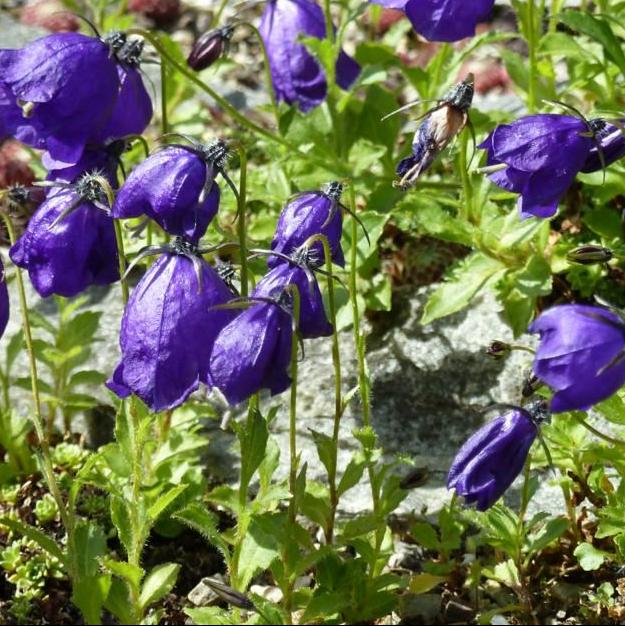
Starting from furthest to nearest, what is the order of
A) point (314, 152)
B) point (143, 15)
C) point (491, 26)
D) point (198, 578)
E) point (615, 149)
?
point (143, 15), point (491, 26), point (314, 152), point (198, 578), point (615, 149)

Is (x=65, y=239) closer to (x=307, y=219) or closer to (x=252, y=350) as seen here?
(x=307, y=219)

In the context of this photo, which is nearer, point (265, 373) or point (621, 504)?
point (265, 373)

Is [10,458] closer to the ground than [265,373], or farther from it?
closer to the ground

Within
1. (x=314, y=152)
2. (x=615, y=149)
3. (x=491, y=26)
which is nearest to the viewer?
(x=615, y=149)

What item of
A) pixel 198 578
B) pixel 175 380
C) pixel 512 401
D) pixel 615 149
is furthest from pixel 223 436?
pixel 615 149

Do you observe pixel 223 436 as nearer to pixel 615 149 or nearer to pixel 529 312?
pixel 529 312

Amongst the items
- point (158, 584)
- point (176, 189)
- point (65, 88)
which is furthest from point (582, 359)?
point (65, 88)
